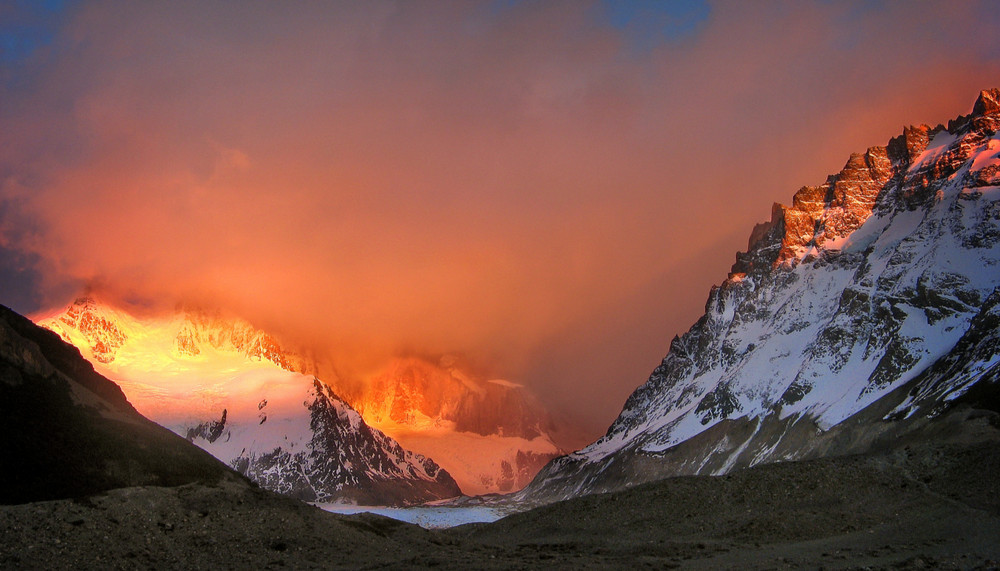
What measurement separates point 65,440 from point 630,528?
47712 millimetres

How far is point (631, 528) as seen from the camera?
74938 millimetres

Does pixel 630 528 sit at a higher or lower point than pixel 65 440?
lower

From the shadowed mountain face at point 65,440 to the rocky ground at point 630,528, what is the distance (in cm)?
600

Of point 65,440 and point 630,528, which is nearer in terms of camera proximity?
point 65,440

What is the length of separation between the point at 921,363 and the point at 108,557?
6791 inches

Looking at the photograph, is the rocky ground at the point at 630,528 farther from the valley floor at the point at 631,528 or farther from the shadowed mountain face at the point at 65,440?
the shadowed mountain face at the point at 65,440

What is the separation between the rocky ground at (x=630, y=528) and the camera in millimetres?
54156

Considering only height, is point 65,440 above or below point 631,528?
above

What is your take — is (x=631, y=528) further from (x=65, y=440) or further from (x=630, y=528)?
(x=65, y=440)

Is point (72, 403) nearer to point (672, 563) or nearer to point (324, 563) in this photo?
point (324, 563)

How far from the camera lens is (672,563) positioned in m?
58.6

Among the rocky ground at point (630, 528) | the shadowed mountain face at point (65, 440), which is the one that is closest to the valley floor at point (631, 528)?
the rocky ground at point (630, 528)

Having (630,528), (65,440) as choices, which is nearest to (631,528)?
(630,528)

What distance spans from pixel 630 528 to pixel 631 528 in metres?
0.09
